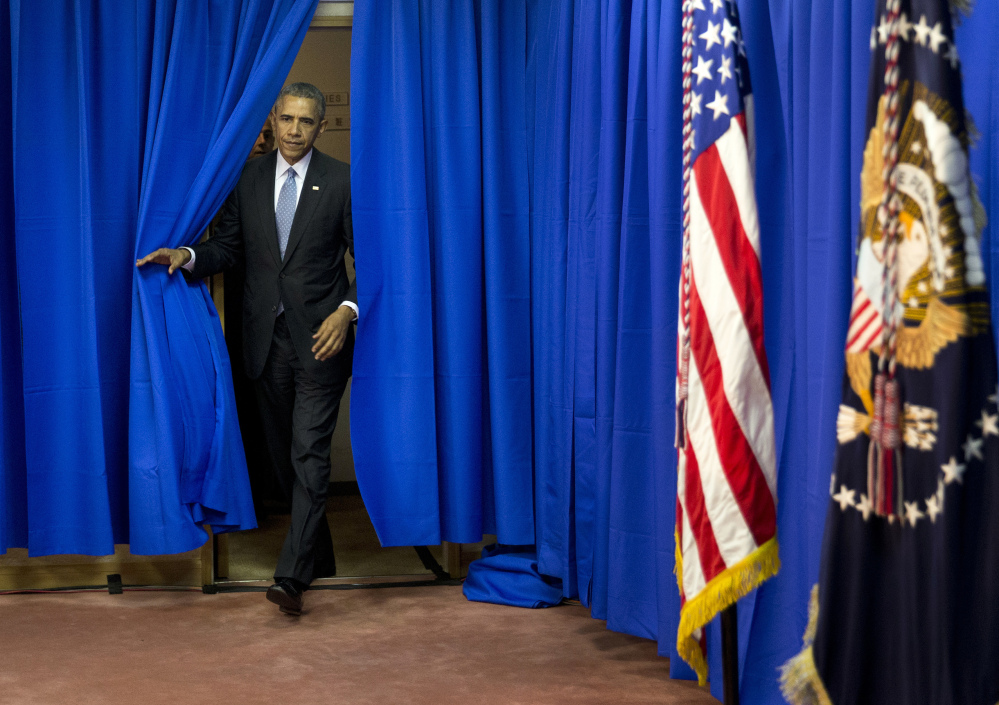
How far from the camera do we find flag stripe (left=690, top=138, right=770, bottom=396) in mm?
1778

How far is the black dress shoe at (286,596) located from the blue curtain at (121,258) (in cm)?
37

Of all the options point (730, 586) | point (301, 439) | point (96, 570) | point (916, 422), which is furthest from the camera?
point (96, 570)

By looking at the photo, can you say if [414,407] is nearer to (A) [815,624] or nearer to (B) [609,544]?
(B) [609,544]

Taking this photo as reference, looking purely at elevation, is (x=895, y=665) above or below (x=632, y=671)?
above

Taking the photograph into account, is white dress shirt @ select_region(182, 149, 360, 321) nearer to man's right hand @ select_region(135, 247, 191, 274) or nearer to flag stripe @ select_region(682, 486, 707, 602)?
man's right hand @ select_region(135, 247, 191, 274)

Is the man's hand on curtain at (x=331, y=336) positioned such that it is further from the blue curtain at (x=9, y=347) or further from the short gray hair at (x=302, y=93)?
the blue curtain at (x=9, y=347)

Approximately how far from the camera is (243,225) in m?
3.28

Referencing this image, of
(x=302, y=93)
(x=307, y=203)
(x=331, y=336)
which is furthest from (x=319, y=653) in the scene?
(x=302, y=93)

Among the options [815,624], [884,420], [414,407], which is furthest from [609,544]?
[884,420]

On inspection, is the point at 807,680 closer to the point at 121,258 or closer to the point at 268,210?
the point at 268,210

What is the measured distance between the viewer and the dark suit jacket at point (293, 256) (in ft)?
10.4

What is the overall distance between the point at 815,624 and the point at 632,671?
1103mm

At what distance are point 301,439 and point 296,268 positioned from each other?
1.87 ft

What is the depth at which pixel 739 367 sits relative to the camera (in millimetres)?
1767
